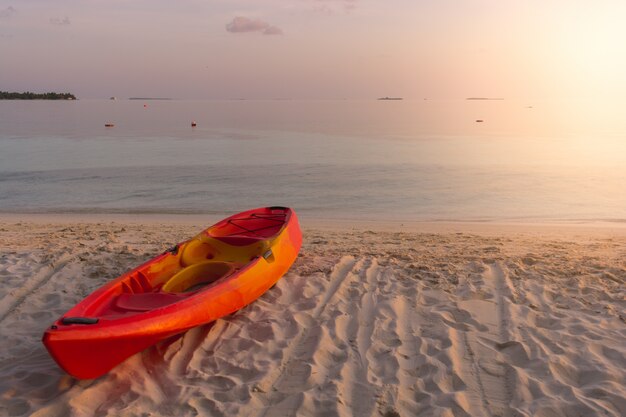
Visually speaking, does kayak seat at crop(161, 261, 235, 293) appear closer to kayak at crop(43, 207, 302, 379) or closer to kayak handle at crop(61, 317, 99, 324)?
kayak at crop(43, 207, 302, 379)

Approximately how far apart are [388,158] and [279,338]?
870 inches

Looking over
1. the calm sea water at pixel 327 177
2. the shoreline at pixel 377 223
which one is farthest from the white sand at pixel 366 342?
the calm sea water at pixel 327 177

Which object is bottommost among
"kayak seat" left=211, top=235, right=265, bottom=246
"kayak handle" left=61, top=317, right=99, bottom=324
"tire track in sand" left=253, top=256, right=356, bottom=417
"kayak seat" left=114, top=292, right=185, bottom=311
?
"tire track in sand" left=253, top=256, right=356, bottom=417

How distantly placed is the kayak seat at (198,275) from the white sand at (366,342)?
26.5 inches

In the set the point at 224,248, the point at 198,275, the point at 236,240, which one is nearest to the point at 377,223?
the point at 236,240

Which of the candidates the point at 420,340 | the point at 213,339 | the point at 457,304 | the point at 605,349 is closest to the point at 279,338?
the point at 213,339

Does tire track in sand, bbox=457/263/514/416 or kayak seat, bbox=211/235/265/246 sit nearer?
tire track in sand, bbox=457/263/514/416

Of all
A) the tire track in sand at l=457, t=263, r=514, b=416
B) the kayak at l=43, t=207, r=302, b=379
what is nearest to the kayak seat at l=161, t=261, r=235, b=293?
the kayak at l=43, t=207, r=302, b=379

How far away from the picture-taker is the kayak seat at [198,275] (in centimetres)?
625

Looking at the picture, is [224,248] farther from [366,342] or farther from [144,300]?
[366,342]

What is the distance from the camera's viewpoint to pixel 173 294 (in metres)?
5.42

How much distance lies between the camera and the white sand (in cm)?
412

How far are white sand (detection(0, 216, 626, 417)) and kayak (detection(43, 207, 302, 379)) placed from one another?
0.27 m

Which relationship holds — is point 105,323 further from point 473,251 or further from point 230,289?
point 473,251
